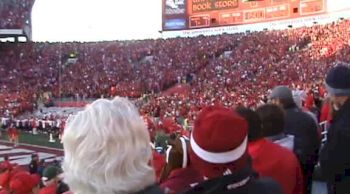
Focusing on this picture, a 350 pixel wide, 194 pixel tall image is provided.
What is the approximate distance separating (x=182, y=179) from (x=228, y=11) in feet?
144

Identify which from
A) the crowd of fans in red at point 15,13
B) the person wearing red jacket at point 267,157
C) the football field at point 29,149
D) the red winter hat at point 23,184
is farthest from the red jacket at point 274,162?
the crowd of fans in red at point 15,13

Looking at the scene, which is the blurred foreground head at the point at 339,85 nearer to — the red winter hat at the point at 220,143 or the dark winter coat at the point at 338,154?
the dark winter coat at the point at 338,154

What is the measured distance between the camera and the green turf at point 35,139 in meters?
22.4

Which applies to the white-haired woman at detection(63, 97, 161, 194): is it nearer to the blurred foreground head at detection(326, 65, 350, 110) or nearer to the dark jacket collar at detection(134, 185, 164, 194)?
the dark jacket collar at detection(134, 185, 164, 194)

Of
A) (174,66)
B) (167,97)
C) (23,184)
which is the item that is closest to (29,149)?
(167,97)

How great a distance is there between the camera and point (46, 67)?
43719mm

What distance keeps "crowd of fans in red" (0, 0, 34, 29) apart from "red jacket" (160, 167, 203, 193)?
44552 millimetres

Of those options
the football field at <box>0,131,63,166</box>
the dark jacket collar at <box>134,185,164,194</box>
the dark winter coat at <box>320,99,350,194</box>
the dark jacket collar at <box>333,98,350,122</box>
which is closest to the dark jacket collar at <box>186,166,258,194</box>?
the dark jacket collar at <box>134,185,164,194</box>

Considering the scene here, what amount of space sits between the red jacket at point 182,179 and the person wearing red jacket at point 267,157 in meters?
0.38

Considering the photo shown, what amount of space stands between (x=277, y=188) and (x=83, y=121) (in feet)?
2.91

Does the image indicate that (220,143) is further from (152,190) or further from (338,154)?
(338,154)

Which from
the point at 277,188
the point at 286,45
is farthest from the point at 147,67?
the point at 277,188

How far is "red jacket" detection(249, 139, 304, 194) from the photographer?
3.07 metres

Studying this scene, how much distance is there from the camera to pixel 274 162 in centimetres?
309
